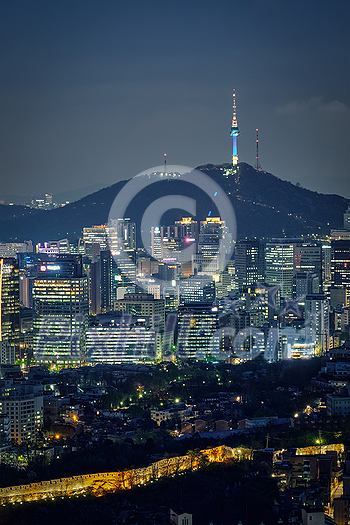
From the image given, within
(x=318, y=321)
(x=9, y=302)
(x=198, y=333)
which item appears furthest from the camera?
(x=318, y=321)

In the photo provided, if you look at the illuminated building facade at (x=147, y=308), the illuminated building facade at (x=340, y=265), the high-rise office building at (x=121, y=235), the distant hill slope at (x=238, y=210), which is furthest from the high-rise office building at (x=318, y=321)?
the distant hill slope at (x=238, y=210)

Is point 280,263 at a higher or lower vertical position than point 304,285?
higher

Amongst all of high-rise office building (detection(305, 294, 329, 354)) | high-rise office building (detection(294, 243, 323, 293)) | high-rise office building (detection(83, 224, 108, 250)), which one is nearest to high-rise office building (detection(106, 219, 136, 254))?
high-rise office building (detection(83, 224, 108, 250))

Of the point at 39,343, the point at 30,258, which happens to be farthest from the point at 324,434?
the point at 30,258

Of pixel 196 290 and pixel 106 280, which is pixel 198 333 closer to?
pixel 196 290

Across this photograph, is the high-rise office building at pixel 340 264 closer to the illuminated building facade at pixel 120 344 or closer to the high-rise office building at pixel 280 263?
the high-rise office building at pixel 280 263

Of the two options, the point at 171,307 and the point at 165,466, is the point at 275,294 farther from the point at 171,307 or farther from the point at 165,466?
the point at 165,466

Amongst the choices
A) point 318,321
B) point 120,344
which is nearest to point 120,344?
point 120,344
